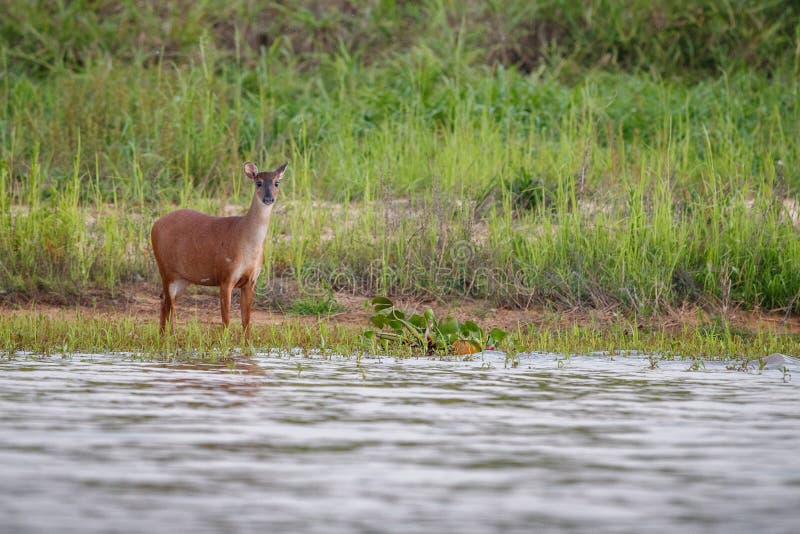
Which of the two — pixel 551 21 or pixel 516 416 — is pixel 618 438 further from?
pixel 551 21

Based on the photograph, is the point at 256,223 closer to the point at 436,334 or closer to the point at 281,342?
the point at 281,342

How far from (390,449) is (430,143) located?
845 centimetres

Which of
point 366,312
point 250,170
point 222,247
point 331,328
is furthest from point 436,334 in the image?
point 366,312

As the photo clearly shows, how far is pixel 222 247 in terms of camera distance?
8797 millimetres

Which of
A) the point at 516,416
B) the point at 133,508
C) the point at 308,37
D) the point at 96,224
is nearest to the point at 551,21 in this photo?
the point at 308,37

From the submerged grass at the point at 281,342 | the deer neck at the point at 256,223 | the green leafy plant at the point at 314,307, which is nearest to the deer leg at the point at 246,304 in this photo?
the submerged grass at the point at 281,342

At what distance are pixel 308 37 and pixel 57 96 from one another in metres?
4.29

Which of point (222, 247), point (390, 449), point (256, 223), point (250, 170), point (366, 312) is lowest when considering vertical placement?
point (390, 449)

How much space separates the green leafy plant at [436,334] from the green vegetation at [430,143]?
6.35 ft

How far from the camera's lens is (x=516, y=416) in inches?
238

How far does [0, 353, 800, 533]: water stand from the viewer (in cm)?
414

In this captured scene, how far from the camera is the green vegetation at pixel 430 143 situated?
429 inches

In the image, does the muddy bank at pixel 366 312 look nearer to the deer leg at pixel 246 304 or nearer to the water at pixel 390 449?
the deer leg at pixel 246 304

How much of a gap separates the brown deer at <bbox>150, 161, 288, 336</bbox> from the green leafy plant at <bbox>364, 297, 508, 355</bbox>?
0.92m
